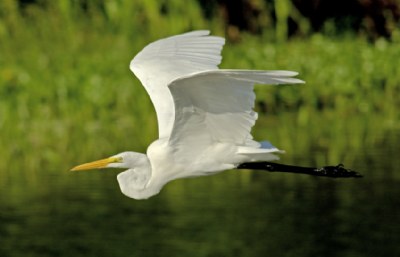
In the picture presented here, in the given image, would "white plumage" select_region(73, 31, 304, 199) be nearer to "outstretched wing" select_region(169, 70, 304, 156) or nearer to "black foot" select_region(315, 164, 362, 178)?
"outstretched wing" select_region(169, 70, 304, 156)

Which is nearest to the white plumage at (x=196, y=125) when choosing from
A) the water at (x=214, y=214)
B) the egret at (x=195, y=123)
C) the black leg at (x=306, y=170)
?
the egret at (x=195, y=123)

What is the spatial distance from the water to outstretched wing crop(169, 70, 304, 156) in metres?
1.12

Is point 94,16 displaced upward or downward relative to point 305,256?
upward

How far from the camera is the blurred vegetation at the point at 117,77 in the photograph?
962 centimetres

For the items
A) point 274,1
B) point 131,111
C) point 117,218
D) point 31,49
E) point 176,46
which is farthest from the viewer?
point 274,1

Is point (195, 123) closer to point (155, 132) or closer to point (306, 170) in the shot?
point (306, 170)

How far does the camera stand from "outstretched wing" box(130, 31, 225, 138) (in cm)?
627

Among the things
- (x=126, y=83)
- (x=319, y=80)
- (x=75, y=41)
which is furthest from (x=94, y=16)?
(x=319, y=80)

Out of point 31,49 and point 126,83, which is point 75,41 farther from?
point 126,83

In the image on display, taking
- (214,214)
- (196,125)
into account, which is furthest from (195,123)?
(214,214)

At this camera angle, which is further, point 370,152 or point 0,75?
point 0,75

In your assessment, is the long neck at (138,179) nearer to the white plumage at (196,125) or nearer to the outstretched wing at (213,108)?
the white plumage at (196,125)

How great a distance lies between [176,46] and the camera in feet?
21.3

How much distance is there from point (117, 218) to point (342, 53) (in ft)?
16.0
